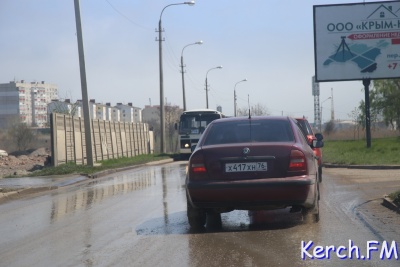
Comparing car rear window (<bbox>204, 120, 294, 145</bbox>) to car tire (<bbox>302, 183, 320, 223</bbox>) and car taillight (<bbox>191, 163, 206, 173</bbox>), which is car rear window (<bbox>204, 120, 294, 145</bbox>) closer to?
car taillight (<bbox>191, 163, 206, 173</bbox>)

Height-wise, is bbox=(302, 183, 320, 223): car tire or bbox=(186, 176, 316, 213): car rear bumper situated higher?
bbox=(186, 176, 316, 213): car rear bumper

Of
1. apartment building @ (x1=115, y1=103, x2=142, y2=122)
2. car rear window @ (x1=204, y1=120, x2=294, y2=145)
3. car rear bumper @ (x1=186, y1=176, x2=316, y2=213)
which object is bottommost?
car rear bumper @ (x1=186, y1=176, x2=316, y2=213)

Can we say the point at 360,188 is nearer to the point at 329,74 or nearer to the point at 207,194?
the point at 207,194

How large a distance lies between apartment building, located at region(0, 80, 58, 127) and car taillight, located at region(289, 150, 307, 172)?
11957 cm

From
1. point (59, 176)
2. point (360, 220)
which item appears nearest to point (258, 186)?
point (360, 220)

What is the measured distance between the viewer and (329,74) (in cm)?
2883

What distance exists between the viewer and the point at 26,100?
513 feet

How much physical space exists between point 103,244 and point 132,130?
4056cm

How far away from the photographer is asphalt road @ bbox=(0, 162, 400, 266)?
6793 millimetres

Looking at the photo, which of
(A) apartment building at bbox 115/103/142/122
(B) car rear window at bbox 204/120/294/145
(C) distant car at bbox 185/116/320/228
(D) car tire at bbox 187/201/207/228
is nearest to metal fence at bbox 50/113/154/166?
(B) car rear window at bbox 204/120/294/145

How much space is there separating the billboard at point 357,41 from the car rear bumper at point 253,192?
21234mm

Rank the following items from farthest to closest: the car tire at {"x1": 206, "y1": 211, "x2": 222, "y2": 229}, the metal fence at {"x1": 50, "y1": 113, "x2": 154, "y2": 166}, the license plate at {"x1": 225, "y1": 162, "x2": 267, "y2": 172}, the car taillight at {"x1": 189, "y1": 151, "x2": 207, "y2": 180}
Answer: the metal fence at {"x1": 50, "y1": 113, "x2": 154, "y2": 166} < the car tire at {"x1": 206, "y1": 211, "x2": 222, "y2": 229} < the car taillight at {"x1": 189, "y1": 151, "x2": 207, "y2": 180} < the license plate at {"x1": 225, "y1": 162, "x2": 267, "y2": 172}

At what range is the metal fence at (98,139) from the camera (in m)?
28.5

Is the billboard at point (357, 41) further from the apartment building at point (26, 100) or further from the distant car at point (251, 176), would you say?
the apartment building at point (26, 100)
